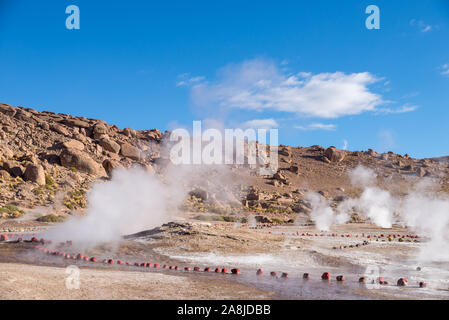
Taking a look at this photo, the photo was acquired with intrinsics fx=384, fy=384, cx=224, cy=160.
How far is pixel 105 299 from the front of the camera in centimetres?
689

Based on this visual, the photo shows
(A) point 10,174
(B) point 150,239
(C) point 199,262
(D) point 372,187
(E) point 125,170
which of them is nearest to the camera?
(C) point 199,262

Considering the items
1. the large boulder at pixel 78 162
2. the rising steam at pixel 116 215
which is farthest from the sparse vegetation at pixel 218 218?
the large boulder at pixel 78 162

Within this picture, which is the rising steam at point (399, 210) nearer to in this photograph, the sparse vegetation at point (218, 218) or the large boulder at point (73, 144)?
the sparse vegetation at point (218, 218)

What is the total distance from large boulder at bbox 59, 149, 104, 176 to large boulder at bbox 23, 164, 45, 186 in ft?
22.7

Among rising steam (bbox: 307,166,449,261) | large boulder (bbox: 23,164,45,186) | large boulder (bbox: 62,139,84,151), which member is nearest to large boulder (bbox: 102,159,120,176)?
large boulder (bbox: 62,139,84,151)

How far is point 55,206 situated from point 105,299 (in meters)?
24.8

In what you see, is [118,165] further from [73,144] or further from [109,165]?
[73,144]

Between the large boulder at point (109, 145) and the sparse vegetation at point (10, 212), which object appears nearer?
the sparse vegetation at point (10, 212)

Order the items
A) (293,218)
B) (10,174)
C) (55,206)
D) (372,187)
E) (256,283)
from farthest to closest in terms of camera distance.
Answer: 1. (372,187)
2. (293,218)
3. (10,174)
4. (55,206)
5. (256,283)

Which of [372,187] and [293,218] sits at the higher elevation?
[372,187]

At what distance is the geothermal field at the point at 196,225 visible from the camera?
8.93 metres

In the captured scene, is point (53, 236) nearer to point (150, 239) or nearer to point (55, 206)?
point (150, 239)

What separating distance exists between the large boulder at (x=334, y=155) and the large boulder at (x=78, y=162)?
158 ft
